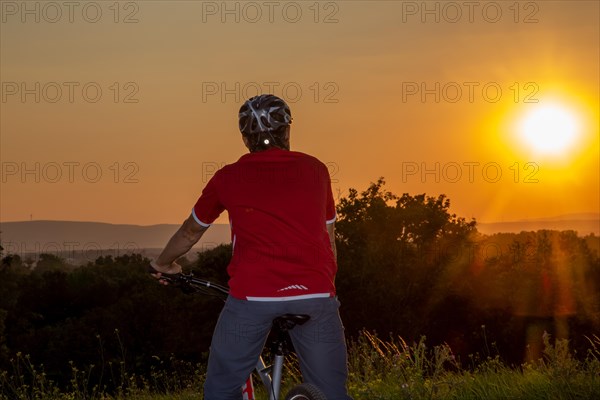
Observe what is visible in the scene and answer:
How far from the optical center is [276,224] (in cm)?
511

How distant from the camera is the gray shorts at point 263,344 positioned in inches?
204

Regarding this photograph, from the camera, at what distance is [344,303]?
5872cm

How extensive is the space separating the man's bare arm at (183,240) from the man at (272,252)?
2cm

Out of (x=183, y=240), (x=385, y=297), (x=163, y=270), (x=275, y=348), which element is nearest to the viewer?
(x=275, y=348)

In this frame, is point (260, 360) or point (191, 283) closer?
point (260, 360)

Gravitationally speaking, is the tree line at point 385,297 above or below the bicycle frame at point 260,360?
below

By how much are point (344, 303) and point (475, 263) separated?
11827 mm

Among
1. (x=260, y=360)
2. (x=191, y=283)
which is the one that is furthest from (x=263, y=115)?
(x=260, y=360)

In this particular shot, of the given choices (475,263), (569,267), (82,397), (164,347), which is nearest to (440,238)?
(475,263)

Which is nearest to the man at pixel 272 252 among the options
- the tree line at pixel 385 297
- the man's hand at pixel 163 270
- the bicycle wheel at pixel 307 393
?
the bicycle wheel at pixel 307 393

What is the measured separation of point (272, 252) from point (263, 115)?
2.56 feet

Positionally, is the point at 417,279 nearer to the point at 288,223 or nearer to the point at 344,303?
the point at 344,303

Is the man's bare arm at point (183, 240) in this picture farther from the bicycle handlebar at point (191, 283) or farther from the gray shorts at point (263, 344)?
the gray shorts at point (263, 344)

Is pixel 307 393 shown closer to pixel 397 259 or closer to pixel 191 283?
pixel 191 283
